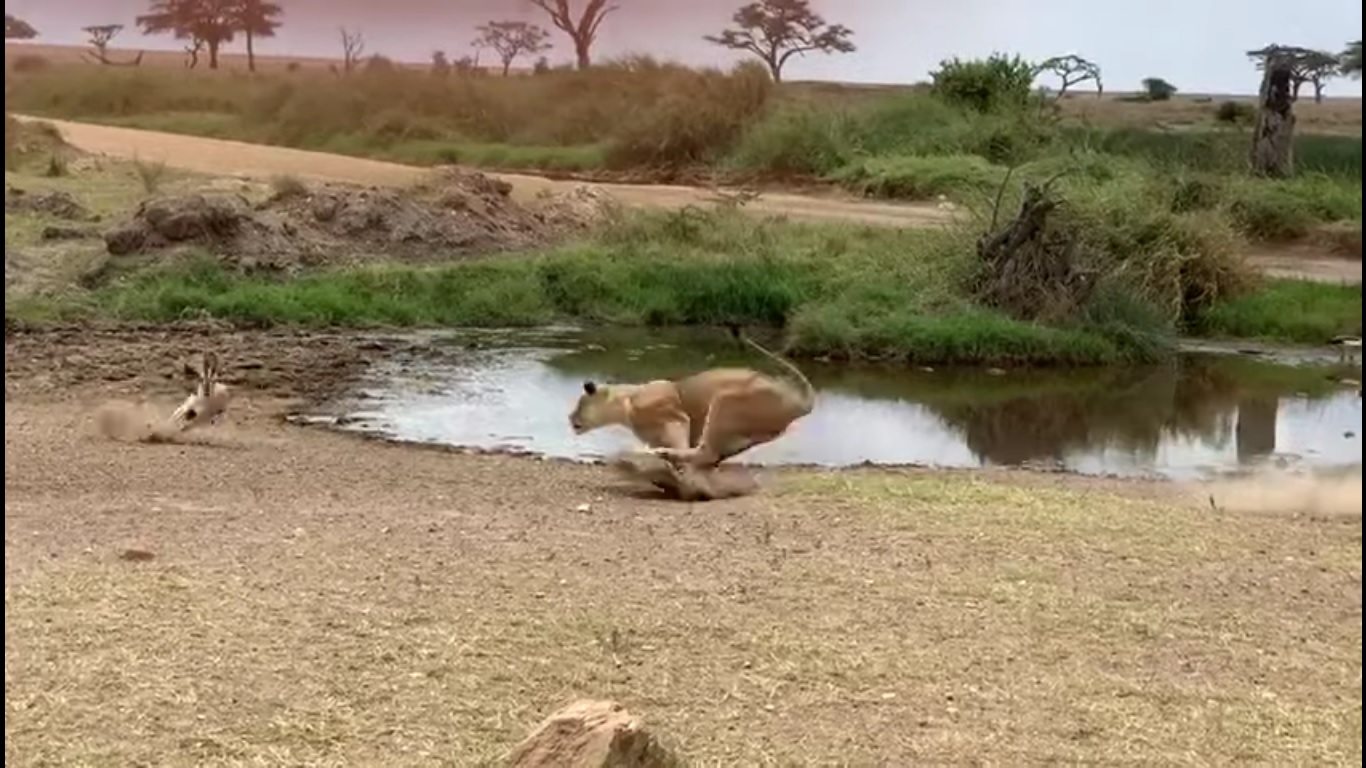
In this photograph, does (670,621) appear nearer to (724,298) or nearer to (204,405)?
(204,405)

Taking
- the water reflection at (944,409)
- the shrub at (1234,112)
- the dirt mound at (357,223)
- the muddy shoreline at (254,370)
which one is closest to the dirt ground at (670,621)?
the muddy shoreline at (254,370)

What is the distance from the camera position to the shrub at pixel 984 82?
31219mm

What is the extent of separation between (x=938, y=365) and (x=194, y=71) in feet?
37.1

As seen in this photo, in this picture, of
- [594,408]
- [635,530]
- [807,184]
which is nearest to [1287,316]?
[594,408]

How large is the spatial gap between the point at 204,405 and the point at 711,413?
294 cm

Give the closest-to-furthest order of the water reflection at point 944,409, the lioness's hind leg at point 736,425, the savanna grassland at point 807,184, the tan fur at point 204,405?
the lioness's hind leg at point 736,425, the tan fur at point 204,405, the water reflection at point 944,409, the savanna grassland at point 807,184

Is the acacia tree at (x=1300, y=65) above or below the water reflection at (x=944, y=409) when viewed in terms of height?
above

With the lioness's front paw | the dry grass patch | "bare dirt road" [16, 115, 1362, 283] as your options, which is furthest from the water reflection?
"bare dirt road" [16, 115, 1362, 283]

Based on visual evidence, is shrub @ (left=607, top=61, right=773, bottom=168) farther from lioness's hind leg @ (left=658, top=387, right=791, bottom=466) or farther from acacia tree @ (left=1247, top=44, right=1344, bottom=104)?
lioness's hind leg @ (left=658, top=387, right=791, bottom=466)

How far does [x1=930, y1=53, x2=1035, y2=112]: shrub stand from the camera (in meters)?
31.2

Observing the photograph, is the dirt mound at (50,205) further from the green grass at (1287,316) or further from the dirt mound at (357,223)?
the green grass at (1287,316)

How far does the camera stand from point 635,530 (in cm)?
679

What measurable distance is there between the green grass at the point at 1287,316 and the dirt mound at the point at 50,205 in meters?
11.1

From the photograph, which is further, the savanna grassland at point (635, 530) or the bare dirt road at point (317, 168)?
the bare dirt road at point (317, 168)
